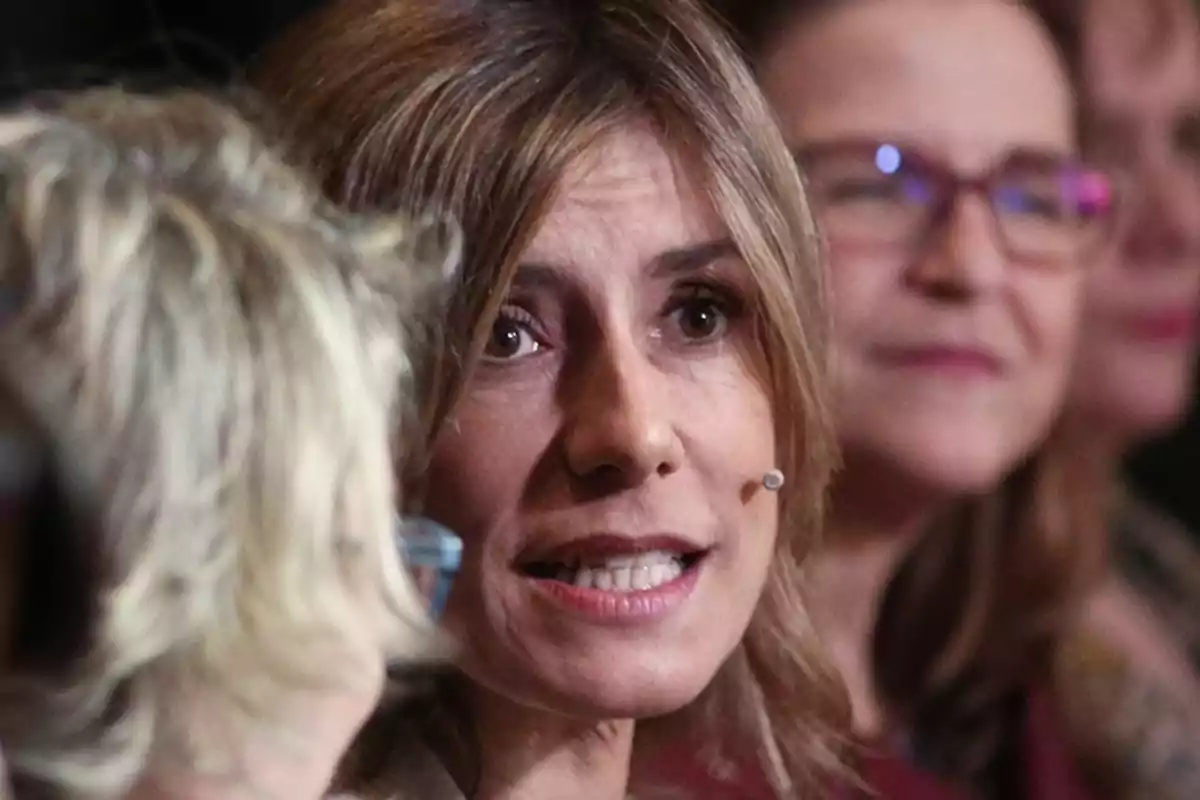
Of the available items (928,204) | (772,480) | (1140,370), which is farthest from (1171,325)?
(772,480)

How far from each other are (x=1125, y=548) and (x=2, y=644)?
46 centimetres

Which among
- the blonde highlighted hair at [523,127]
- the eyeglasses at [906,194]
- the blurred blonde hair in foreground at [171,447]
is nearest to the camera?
the blurred blonde hair in foreground at [171,447]

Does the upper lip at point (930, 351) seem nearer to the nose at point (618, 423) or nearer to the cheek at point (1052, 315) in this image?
the cheek at point (1052, 315)

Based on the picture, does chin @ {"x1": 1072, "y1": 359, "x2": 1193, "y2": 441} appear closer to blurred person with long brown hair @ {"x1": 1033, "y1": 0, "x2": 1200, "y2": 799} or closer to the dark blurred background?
blurred person with long brown hair @ {"x1": 1033, "y1": 0, "x2": 1200, "y2": 799}

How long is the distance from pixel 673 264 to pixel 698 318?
2 centimetres

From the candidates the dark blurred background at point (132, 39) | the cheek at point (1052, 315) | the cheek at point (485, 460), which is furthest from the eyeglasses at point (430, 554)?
the cheek at point (1052, 315)

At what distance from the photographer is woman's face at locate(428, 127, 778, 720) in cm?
42

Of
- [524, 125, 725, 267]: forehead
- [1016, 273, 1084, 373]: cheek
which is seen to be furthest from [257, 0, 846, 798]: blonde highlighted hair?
[1016, 273, 1084, 373]: cheek

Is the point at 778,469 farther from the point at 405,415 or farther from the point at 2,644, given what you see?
the point at 2,644

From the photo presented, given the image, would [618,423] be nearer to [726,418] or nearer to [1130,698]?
[726,418]

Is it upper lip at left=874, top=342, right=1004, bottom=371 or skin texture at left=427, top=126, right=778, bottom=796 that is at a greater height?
skin texture at left=427, top=126, right=778, bottom=796

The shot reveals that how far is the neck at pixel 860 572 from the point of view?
59 cm

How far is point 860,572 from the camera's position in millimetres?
616

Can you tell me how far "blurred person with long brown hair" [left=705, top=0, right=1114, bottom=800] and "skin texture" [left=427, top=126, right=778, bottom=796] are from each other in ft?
0.32
